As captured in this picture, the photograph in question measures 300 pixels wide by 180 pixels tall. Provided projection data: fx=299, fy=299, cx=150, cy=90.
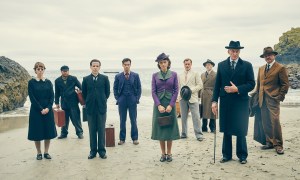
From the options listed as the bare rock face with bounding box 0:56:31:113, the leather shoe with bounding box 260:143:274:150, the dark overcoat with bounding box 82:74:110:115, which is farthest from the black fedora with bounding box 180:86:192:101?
the bare rock face with bounding box 0:56:31:113

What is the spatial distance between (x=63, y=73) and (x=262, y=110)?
5908 millimetres

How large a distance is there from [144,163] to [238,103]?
237cm

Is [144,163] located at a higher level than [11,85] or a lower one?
lower

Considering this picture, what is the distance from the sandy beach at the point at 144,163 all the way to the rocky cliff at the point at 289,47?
181 feet

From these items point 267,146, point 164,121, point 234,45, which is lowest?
point 267,146

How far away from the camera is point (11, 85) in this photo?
1683 centimetres

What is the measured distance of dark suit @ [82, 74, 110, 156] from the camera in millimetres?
6930

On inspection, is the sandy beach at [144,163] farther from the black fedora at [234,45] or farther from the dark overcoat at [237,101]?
the black fedora at [234,45]

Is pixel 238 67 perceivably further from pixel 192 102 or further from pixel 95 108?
pixel 95 108

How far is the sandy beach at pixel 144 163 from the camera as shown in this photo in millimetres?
5625

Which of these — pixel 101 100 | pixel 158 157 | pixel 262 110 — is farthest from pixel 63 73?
pixel 262 110

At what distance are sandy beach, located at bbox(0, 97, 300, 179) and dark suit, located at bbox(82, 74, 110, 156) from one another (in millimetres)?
379

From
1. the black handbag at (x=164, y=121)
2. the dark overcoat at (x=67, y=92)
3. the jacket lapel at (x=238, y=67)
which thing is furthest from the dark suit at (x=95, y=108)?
the jacket lapel at (x=238, y=67)

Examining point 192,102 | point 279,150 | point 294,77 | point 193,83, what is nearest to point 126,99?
point 192,102
